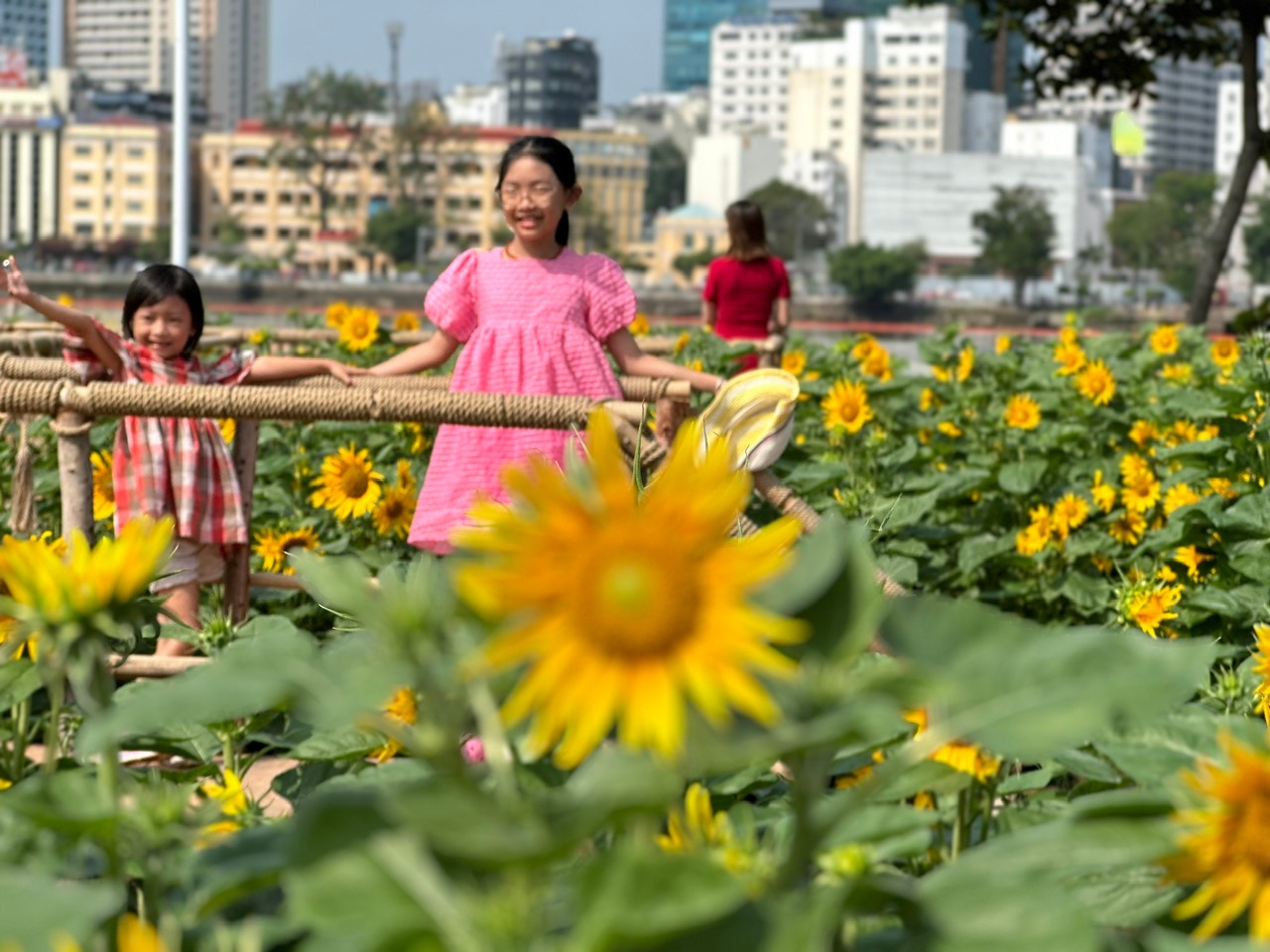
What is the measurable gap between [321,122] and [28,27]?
109601 mm

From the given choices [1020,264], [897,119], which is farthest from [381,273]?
[897,119]

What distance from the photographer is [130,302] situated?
3322mm

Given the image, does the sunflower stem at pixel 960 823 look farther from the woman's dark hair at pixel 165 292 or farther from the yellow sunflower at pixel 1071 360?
the yellow sunflower at pixel 1071 360

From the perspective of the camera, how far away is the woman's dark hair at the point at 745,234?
6633mm

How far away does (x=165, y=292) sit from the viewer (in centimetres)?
327

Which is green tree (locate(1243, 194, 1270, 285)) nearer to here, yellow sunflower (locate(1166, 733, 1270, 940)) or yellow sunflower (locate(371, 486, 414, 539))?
yellow sunflower (locate(371, 486, 414, 539))

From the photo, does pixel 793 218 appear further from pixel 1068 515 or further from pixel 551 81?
pixel 1068 515

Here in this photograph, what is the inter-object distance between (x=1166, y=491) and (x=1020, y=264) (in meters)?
89.5

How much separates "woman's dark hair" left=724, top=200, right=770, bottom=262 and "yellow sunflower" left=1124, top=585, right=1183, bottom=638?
3985 millimetres

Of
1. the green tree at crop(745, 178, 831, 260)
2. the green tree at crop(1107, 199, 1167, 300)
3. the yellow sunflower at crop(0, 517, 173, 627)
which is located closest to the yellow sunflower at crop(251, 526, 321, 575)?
→ the yellow sunflower at crop(0, 517, 173, 627)

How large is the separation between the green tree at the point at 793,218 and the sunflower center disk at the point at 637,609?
9728 cm

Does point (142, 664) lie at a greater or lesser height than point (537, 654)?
lesser

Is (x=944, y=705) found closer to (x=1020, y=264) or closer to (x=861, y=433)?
(x=861, y=433)

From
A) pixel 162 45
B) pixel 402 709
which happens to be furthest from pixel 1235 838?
pixel 162 45
